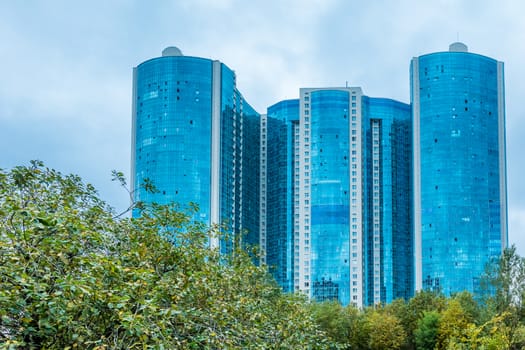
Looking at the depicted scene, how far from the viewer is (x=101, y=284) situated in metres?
4.68

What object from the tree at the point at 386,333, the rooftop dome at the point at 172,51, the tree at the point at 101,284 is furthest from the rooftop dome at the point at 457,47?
the tree at the point at 101,284

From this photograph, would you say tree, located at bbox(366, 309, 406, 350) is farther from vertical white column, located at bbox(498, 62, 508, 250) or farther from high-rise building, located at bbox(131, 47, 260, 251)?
vertical white column, located at bbox(498, 62, 508, 250)

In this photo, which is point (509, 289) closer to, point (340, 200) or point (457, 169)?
point (457, 169)

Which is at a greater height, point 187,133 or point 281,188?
point 187,133

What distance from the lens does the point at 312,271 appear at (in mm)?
50688

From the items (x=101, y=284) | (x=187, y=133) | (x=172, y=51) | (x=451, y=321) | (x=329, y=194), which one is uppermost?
(x=172, y=51)

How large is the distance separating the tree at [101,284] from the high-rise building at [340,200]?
43.4m

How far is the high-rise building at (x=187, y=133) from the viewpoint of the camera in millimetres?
46312

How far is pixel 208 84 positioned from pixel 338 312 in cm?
2293

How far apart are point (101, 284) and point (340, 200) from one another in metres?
47.3

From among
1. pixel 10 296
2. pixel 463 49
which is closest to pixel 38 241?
pixel 10 296

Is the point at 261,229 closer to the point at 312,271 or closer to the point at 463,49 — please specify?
the point at 312,271

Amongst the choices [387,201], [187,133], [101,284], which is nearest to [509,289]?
[101,284]

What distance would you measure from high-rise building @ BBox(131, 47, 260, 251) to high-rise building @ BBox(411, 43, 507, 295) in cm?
1485
